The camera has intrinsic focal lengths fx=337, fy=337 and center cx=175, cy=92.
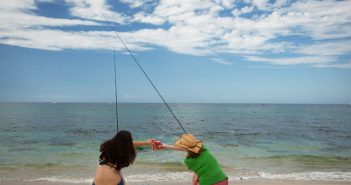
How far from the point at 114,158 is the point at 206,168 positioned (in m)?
1.66

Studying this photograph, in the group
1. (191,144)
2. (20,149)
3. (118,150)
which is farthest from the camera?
(20,149)

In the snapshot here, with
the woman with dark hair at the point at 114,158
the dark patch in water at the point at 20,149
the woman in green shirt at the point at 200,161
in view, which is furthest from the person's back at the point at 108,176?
the dark patch in water at the point at 20,149

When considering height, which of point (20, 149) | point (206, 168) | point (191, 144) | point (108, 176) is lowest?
point (20, 149)

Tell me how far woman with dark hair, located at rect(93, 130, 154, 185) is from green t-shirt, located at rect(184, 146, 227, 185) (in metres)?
1.42

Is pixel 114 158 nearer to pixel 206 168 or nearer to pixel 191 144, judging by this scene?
pixel 191 144

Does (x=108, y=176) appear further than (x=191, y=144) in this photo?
No

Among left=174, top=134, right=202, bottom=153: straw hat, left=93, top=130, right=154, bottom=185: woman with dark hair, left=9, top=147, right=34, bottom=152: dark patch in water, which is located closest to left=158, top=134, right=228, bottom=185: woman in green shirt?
left=174, top=134, right=202, bottom=153: straw hat

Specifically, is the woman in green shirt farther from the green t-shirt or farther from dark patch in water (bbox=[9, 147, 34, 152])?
dark patch in water (bbox=[9, 147, 34, 152])

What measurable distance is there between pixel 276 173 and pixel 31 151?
45.8ft

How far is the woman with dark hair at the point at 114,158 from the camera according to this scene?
10.7 ft

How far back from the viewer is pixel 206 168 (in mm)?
4527

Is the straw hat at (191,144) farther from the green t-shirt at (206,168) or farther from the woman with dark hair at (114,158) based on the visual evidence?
the woman with dark hair at (114,158)

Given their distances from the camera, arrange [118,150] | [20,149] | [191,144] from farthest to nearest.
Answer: [20,149] → [191,144] → [118,150]

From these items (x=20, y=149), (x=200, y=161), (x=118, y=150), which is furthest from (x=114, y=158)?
(x=20, y=149)
